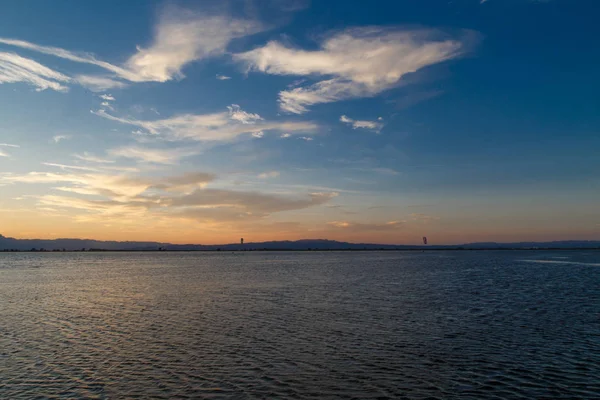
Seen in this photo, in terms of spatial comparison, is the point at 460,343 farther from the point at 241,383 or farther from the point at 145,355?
the point at 145,355

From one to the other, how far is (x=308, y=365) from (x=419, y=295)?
3537 centimetres

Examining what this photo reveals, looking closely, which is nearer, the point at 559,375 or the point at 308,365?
the point at 559,375

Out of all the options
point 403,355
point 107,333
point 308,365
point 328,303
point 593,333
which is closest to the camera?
point 308,365

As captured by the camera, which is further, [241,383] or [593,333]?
[593,333]

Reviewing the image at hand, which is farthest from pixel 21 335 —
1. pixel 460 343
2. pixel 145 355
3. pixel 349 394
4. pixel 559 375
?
pixel 559 375

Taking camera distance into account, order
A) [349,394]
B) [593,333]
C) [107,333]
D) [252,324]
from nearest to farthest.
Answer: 1. [349,394]
2. [593,333]
3. [107,333]
4. [252,324]

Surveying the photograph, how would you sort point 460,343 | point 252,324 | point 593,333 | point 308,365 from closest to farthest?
point 308,365 → point 460,343 → point 593,333 → point 252,324

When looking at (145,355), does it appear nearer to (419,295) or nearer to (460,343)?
(460,343)

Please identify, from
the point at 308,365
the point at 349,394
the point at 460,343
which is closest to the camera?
the point at 349,394

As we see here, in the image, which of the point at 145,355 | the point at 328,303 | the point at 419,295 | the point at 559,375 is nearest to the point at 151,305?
the point at 328,303

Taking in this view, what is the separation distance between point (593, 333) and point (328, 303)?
992 inches

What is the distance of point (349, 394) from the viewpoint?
731 inches

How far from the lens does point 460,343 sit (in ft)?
90.5

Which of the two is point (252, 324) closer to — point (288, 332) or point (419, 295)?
point (288, 332)
